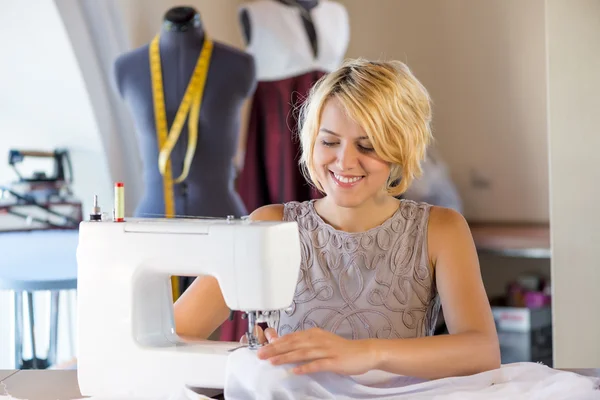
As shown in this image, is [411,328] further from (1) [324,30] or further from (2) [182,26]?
(1) [324,30]

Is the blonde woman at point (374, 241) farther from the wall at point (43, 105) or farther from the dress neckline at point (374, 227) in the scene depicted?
the wall at point (43, 105)

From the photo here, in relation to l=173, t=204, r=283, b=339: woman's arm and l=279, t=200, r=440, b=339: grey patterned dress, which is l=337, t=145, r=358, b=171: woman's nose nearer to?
l=279, t=200, r=440, b=339: grey patterned dress

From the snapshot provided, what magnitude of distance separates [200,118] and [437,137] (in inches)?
76.7

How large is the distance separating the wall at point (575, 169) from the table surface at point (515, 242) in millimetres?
788

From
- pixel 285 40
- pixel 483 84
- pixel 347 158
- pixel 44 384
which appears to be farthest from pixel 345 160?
pixel 483 84

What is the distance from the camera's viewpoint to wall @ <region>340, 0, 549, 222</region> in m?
4.41

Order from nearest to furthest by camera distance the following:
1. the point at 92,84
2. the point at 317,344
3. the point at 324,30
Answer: the point at 317,344
the point at 92,84
the point at 324,30

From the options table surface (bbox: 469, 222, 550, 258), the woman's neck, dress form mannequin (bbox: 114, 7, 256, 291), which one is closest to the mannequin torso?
dress form mannequin (bbox: 114, 7, 256, 291)

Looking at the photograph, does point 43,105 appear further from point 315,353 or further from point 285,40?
point 315,353

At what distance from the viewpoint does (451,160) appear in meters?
4.70

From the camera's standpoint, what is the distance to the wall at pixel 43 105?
10.7 feet

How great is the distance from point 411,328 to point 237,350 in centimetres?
50

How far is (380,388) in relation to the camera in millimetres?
1429

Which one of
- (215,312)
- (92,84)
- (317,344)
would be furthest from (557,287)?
(92,84)
